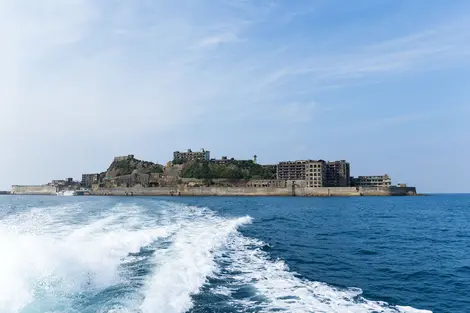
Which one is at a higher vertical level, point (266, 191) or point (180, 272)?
point (180, 272)

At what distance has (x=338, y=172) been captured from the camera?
500 feet

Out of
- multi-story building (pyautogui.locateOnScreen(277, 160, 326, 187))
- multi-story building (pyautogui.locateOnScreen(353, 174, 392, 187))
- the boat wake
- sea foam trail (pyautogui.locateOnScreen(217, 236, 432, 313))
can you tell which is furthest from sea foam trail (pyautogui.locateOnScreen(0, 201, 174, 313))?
multi-story building (pyautogui.locateOnScreen(353, 174, 392, 187))

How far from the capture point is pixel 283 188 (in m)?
137

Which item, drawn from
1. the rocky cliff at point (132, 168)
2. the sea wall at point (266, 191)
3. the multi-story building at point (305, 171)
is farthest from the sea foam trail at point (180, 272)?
the rocky cliff at point (132, 168)

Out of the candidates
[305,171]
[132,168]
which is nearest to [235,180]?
[305,171]

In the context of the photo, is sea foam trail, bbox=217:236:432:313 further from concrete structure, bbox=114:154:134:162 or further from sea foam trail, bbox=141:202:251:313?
concrete structure, bbox=114:154:134:162

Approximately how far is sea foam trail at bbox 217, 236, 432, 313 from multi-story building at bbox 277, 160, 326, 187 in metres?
125

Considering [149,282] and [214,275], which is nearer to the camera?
[149,282]

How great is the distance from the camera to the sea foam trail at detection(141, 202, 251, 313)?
9.16 meters

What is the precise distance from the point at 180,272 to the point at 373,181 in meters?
160

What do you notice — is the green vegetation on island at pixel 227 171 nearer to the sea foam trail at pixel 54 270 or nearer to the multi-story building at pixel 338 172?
the multi-story building at pixel 338 172

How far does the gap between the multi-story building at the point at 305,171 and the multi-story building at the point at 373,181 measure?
29119 millimetres

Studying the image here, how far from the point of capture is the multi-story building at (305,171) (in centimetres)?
13825

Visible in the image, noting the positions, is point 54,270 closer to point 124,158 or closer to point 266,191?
point 266,191
